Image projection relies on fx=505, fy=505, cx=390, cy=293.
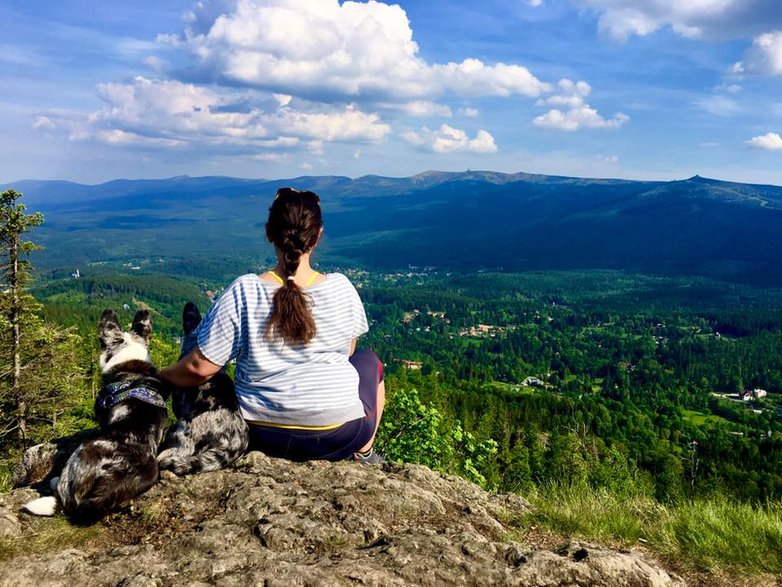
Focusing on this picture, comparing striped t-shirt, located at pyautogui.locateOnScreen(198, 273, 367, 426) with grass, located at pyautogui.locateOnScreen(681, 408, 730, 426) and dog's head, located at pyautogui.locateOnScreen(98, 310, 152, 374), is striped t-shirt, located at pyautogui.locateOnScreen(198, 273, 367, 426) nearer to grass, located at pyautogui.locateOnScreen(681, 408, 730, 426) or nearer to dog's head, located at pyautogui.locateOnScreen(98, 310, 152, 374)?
dog's head, located at pyautogui.locateOnScreen(98, 310, 152, 374)

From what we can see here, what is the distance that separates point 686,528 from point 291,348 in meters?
3.54

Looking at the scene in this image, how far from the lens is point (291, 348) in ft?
14.3

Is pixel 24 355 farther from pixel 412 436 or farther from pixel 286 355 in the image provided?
pixel 286 355

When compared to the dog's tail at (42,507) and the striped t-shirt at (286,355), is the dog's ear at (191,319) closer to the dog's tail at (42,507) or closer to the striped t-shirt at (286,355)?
the striped t-shirt at (286,355)

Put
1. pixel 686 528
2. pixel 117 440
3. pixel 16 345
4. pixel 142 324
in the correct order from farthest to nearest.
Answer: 1. pixel 16 345
2. pixel 142 324
3. pixel 686 528
4. pixel 117 440

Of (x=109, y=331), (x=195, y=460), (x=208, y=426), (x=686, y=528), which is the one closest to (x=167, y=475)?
(x=195, y=460)

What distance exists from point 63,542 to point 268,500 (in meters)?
1.36

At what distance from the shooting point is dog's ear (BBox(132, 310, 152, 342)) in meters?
4.57

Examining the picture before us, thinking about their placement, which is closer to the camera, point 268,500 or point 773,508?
point 268,500

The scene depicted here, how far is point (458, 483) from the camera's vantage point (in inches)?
199

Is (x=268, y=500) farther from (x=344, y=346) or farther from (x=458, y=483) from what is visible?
(x=458, y=483)

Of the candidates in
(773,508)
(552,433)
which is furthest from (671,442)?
(773,508)

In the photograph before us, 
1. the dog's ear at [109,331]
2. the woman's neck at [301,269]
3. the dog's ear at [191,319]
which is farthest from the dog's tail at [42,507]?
the woman's neck at [301,269]

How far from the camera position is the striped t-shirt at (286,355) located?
4.23 metres
